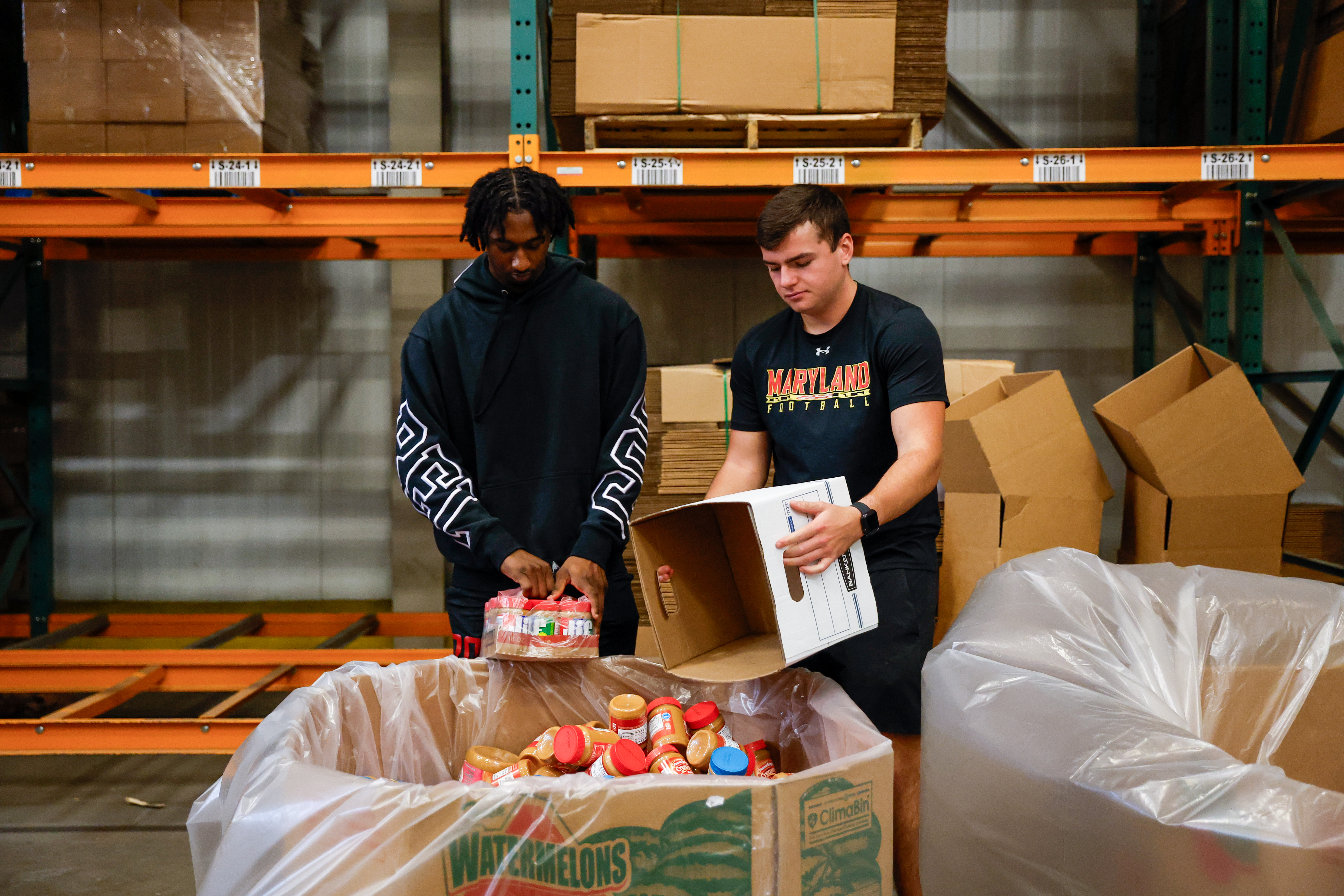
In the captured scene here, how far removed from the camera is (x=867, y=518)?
61.4 inches

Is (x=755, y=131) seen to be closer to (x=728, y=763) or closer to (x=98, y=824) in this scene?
(x=728, y=763)

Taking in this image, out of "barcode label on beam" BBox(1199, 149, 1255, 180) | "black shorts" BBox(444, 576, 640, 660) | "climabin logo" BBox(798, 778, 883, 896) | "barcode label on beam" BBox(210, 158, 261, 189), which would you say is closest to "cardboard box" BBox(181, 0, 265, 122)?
"barcode label on beam" BBox(210, 158, 261, 189)

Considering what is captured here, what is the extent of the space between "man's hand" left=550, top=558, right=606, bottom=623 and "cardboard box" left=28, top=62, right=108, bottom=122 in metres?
3.01

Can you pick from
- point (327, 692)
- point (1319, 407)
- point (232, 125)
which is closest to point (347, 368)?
point (232, 125)

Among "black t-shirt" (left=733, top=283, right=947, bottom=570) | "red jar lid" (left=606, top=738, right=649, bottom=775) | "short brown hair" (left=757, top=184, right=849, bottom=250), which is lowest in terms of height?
"red jar lid" (left=606, top=738, right=649, bottom=775)

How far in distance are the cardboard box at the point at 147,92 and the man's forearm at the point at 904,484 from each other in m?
3.19

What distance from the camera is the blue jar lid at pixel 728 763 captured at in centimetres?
135

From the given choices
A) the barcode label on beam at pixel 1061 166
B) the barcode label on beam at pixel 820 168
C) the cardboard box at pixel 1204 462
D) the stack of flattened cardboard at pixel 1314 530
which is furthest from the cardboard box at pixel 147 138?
the stack of flattened cardboard at pixel 1314 530

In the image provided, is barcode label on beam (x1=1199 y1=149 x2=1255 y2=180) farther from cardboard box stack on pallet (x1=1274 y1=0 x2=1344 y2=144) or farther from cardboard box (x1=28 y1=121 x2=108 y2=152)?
cardboard box (x1=28 y1=121 x2=108 y2=152)

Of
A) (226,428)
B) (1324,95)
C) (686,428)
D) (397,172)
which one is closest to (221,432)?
(226,428)

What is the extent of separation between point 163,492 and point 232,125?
264cm

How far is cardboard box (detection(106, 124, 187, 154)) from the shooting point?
11.0 feet

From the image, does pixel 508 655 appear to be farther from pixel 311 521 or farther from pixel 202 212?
pixel 311 521

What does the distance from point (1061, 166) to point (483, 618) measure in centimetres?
259
